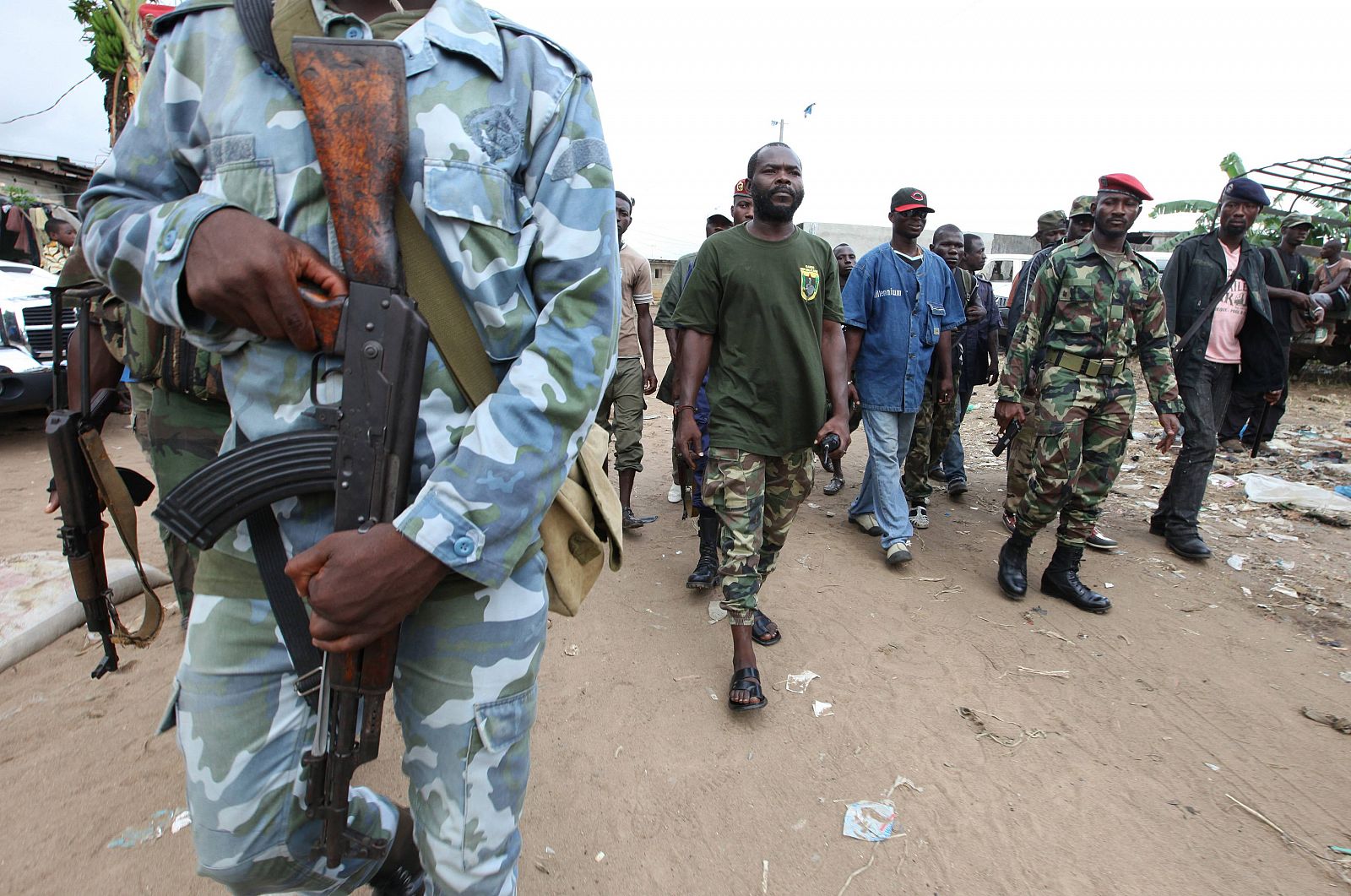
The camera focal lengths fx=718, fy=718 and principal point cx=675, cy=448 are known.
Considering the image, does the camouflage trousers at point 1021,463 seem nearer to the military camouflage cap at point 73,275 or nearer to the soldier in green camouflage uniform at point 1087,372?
the soldier in green camouflage uniform at point 1087,372

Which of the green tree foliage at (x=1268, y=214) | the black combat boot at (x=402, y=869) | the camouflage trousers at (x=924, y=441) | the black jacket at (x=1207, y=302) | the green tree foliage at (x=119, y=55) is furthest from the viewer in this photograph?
the green tree foliage at (x=1268, y=214)

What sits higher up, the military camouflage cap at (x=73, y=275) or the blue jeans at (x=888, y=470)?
the military camouflage cap at (x=73, y=275)

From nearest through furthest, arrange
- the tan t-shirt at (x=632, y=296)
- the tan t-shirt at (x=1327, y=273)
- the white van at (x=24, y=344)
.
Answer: the tan t-shirt at (x=632, y=296), the white van at (x=24, y=344), the tan t-shirt at (x=1327, y=273)

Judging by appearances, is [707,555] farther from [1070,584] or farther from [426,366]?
[426,366]

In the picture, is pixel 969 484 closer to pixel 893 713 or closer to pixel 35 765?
pixel 893 713

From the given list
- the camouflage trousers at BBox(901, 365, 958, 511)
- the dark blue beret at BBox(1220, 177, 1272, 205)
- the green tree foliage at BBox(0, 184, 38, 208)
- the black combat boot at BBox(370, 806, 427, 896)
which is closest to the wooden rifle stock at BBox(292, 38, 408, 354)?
the black combat boot at BBox(370, 806, 427, 896)

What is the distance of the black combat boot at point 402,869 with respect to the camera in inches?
63.2

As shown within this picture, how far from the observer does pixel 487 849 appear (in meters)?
1.29

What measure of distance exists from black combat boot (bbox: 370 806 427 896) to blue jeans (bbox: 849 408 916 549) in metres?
3.24

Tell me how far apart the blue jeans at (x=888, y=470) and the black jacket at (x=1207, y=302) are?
188 centimetres

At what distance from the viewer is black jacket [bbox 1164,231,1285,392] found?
4.67 meters

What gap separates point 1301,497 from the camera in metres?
5.38

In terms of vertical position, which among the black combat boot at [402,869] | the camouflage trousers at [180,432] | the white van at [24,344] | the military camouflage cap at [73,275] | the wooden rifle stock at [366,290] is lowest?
the white van at [24,344]

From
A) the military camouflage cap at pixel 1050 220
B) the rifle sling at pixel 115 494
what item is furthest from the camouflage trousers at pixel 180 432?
the military camouflage cap at pixel 1050 220
